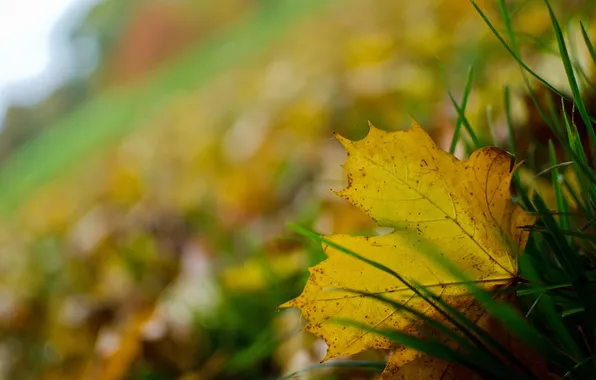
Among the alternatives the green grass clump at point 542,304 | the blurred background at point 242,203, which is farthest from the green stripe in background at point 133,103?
the green grass clump at point 542,304

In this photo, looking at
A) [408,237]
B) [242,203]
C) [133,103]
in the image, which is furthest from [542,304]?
[133,103]

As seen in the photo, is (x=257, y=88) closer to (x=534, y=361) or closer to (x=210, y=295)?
(x=210, y=295)

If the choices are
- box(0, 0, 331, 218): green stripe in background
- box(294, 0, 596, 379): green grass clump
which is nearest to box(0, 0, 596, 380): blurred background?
box(294, 0, 596, 379): green grass clump

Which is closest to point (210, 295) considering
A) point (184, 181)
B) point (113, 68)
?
point (184, 181)

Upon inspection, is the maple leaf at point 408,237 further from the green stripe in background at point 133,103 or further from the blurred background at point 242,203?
the green stripe in background at point 133,103

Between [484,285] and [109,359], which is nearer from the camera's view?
[484,285]

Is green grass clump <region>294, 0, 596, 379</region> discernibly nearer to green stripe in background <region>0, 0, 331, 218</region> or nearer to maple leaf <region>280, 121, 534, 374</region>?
maple leaf <region>280, 121, 534, 374</region>
